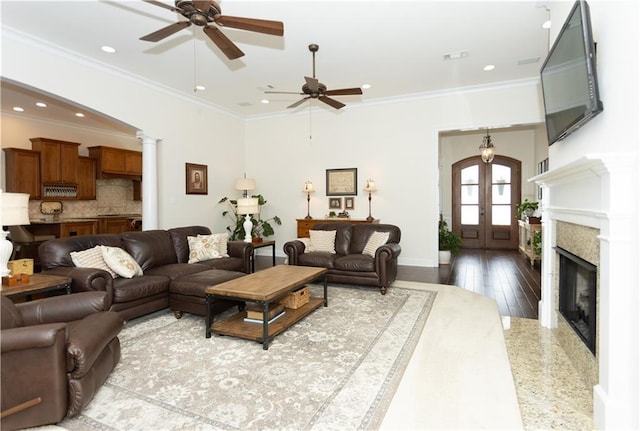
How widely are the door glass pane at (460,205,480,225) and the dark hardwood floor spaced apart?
176 centimetres

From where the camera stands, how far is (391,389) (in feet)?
7.36

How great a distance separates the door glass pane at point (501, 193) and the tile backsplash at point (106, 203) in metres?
9.72

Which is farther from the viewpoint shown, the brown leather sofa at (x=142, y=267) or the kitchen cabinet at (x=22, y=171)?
the kitchen cabinet at (x=22, y=171)

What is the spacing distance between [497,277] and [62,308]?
5.73 m

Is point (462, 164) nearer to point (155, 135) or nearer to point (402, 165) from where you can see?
point (402, 165)

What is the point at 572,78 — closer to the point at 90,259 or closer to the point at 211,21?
the point at 211,21

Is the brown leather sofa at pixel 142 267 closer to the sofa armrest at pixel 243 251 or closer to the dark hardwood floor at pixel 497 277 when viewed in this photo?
the sofa armrest at pixel 243 251

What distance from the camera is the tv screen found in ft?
6.56

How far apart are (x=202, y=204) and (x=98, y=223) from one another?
111 inches

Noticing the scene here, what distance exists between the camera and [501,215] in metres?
9.01

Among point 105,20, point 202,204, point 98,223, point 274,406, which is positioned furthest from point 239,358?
point 98,223

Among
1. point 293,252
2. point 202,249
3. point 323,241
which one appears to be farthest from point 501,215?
point 202,249

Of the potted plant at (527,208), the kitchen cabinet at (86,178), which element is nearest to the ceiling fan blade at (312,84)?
the potted plant at (527,208)

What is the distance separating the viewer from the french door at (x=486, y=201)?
29.1 ft
